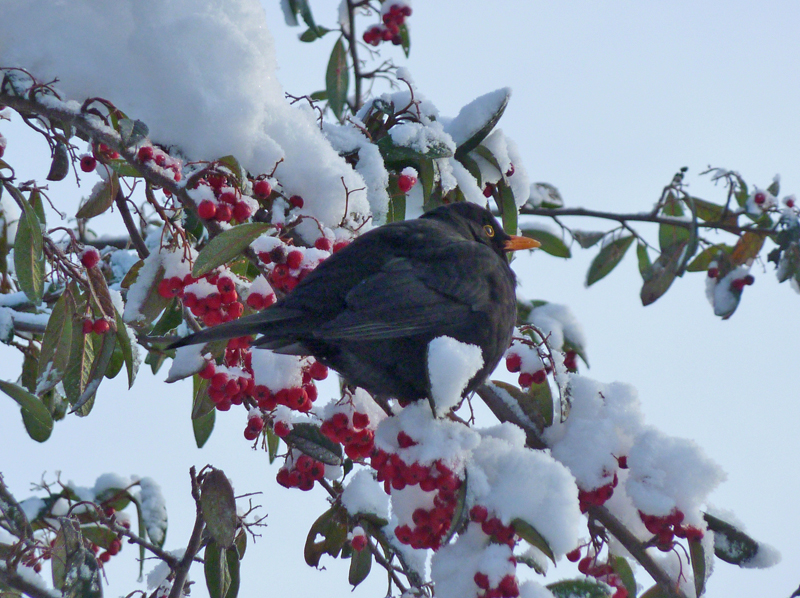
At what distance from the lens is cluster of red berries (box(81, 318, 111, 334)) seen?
7.75ft

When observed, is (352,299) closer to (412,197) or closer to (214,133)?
(214,133)

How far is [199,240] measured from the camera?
3.22 m

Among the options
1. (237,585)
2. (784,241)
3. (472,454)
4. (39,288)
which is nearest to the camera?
(472,454)

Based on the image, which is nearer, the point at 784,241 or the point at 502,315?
the point at 502,315

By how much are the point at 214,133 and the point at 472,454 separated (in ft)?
4.09

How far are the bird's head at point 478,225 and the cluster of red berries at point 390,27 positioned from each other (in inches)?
69.8

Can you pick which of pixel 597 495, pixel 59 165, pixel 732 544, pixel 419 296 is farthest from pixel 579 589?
pixel 59 165

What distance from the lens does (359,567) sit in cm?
278

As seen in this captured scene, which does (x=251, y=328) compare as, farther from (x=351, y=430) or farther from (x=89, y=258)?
(x=89, y=258)

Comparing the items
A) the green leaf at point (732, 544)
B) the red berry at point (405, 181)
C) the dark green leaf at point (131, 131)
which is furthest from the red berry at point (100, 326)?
the green leaf at point (732, 544)

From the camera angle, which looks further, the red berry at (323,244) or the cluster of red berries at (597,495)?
the red berry at (323,244)

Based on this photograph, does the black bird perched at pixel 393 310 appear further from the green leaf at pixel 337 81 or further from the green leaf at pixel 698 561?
the green leaf at pixel 337 81

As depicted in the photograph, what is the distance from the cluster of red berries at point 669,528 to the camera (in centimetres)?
201

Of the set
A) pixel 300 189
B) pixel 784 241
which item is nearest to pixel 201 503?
pixel 300 189
